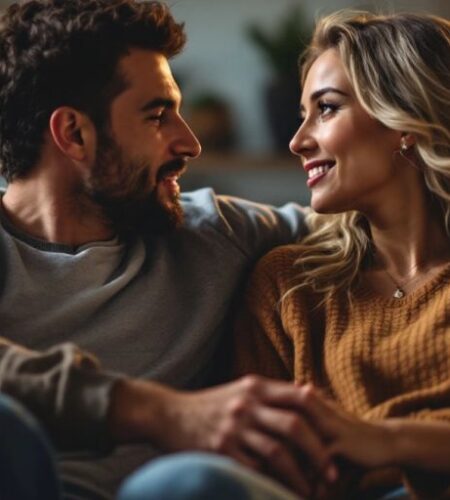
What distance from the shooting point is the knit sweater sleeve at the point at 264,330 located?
1650mm

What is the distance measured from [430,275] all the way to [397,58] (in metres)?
0.38

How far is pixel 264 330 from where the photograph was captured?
1.67 metres

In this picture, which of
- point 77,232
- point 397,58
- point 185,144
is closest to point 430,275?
point 397,58

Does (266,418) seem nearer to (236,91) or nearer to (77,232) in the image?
(77,232)

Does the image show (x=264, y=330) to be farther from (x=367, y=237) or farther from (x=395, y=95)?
(x=395, y=95)

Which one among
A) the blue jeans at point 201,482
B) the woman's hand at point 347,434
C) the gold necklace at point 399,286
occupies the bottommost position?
the woman's hand at point 347,434

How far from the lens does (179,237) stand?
1735 millimetres

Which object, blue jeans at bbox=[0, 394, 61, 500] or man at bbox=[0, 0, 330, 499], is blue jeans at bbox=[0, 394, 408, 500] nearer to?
blue jeans at bbox=[0, 394, 61, 500]

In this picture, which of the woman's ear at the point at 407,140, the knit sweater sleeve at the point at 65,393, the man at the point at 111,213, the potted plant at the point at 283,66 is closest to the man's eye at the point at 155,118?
the man at the point at 111,213

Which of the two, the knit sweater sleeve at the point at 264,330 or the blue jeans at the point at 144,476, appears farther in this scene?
the knit sweater sleeve at the point at 264,330

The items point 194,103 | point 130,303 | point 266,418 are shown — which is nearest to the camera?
point 266,418

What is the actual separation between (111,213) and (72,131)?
161mm

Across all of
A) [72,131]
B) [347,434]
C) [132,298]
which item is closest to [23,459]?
[347,434]

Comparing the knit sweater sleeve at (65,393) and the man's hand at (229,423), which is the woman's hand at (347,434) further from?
the knit sweater sleeve at (65,393)
